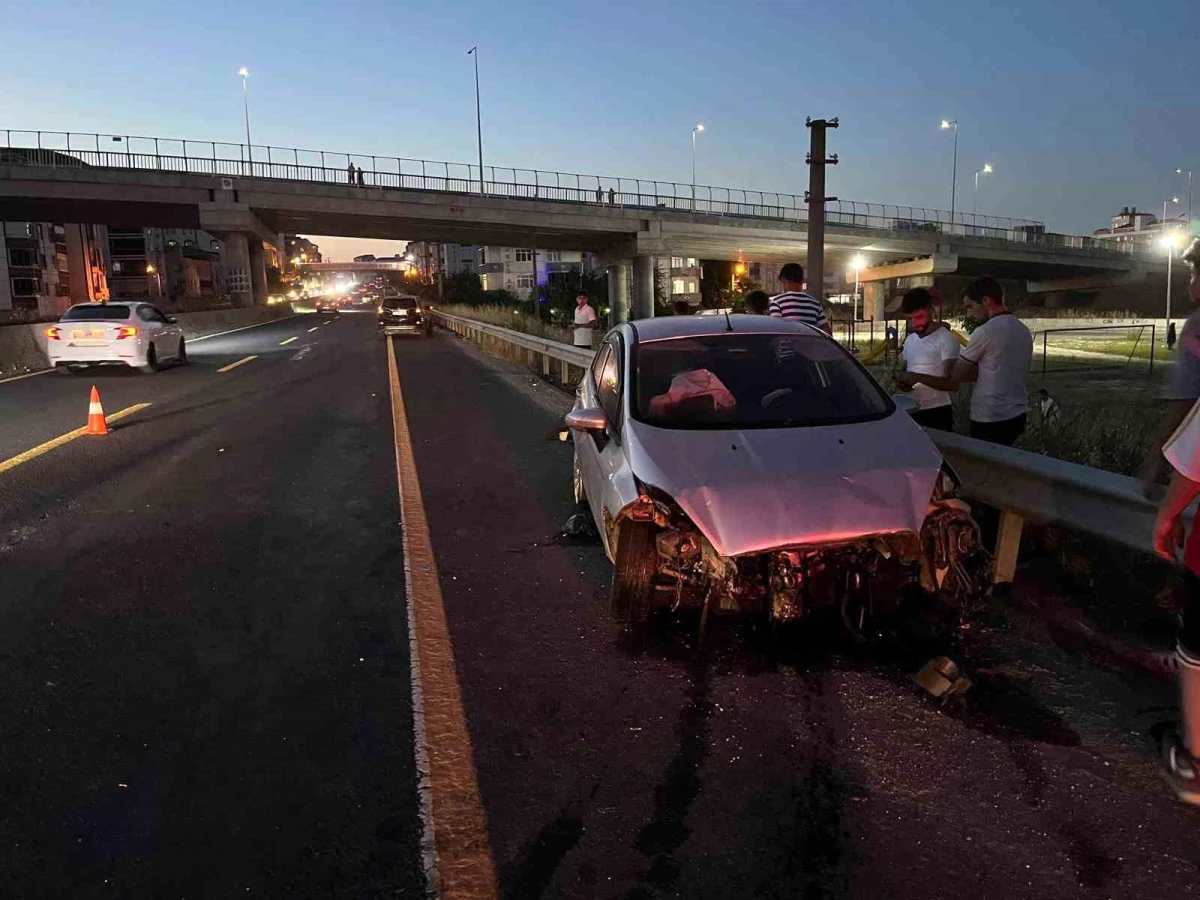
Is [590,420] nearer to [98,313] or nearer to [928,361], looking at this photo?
[928,361]

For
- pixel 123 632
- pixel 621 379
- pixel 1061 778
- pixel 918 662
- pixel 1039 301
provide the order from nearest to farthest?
pixel 1061 778
pixel 918 662
pixel 123 632
pixel 621 379
pixel 1039 301

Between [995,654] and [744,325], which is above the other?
[744,325]

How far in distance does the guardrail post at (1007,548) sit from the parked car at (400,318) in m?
31.2

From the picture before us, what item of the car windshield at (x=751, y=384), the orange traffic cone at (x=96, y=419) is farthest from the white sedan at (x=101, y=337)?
the car windshield at (x=751, y=384)

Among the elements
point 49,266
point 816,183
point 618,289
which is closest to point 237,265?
point 618,289

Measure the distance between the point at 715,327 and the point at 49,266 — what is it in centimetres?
8552

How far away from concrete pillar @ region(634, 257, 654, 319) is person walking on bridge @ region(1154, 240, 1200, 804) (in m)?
55.5

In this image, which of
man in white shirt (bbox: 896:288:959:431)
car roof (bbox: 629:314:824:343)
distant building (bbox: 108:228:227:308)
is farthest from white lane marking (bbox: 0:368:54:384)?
distant building (bbox: 108:228:227:308)

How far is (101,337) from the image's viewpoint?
18109mm

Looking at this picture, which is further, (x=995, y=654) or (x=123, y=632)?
(x=123, y=632)

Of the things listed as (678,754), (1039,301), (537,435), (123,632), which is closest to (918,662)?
(678,754)

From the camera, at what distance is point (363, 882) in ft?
8.98

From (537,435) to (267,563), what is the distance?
5.61m

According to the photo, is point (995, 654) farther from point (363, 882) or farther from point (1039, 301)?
point (1039, 301)
